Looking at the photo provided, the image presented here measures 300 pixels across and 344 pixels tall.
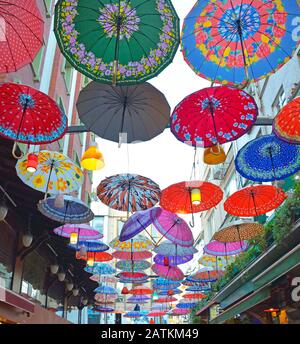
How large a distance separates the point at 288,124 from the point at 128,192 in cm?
447

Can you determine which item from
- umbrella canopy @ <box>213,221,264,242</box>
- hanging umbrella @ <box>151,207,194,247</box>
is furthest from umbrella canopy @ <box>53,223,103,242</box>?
umbrella canopy @ <box>213,221,264,242</box>

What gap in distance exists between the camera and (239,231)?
11.2 metres

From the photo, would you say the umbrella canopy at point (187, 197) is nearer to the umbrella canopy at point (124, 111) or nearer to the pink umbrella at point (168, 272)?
the umbrella canopy at point (124, 111)

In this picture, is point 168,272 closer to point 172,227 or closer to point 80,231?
point 172,227

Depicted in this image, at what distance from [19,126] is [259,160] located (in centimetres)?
491

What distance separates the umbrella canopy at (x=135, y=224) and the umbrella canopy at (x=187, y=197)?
4.54ft

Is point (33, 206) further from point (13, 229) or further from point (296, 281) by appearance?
point (296, 281)

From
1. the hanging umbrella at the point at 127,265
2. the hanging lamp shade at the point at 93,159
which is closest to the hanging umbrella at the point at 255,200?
the hanging lamp shade at the point at 93,159

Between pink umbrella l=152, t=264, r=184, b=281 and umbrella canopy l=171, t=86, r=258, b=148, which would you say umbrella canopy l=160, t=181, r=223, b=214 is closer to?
umbrella canopy l=171, t=86, r=258, b=148

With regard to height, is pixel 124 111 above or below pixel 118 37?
below

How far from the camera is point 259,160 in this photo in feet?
25.3

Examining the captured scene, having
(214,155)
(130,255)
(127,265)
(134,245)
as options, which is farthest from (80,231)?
(214,155)

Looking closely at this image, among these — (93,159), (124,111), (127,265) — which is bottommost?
(127,265)

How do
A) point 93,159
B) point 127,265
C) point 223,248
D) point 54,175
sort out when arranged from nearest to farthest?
1. point 93,159
2. point 54,175
3. point 223,248
4. point 127,265
